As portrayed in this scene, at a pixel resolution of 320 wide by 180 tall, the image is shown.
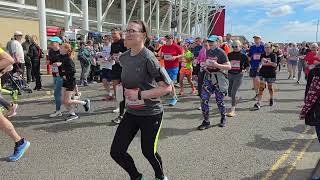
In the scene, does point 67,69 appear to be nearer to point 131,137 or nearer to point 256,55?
point 131,137

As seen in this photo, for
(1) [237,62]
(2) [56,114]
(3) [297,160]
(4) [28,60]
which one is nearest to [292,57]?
(1) [237,62]

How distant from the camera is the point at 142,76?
387 cm

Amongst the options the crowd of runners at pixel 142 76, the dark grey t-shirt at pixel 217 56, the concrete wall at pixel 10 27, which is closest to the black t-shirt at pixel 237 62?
the crowd of runners at pixel 142 76

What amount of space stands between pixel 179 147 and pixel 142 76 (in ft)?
8.75

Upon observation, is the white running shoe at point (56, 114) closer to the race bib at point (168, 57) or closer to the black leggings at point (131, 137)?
the race bib at point (168, 57)

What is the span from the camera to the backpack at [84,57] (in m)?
14.4

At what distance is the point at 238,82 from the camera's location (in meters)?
9.26

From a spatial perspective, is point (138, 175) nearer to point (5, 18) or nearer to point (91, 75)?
point (91, 75)

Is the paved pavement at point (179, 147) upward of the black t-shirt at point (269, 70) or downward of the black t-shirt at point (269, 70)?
downward

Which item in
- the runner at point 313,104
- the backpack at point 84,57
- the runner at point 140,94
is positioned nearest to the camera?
the runner at point 140,94

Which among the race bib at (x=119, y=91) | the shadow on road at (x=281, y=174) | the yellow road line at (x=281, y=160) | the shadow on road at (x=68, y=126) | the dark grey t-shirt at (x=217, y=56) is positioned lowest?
the shadow on road at (x=281, y=174)

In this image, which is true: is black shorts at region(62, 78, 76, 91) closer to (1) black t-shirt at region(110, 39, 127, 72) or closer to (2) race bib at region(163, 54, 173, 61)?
(1) black t-shirt at region(110, 39, 127, 72)

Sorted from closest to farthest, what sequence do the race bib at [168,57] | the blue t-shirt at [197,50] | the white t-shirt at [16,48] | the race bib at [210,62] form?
the race bib at [210,62], the race bib at [168,57], the white t-shirt at [16,48], the blue t-shirt at [197,50]

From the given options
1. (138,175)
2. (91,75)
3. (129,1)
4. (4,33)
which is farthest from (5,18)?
(129,1)
